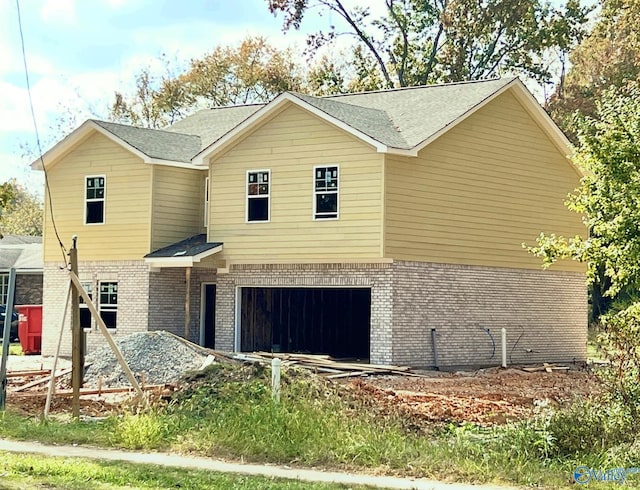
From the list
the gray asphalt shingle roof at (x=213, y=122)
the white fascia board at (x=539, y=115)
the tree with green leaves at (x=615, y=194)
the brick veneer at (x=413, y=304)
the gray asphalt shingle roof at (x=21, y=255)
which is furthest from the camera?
the gray asphalt shingle roof at (x=21, y=255)

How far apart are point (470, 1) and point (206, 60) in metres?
17.4

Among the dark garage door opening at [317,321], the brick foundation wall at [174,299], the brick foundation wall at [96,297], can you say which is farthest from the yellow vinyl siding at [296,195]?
the dark garage door opening at [317,321]

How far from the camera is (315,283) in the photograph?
91.0 ft

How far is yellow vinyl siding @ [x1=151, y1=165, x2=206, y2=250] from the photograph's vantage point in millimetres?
30594

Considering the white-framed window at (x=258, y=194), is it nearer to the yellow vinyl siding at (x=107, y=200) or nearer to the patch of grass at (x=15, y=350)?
the yellow vinyl siding at (x=107, y=200)

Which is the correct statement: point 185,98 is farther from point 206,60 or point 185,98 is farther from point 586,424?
point 586,424

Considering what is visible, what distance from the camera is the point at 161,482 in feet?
38.0

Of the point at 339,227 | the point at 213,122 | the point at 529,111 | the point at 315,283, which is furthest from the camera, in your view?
the point at 213,122

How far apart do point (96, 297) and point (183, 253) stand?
3.98m

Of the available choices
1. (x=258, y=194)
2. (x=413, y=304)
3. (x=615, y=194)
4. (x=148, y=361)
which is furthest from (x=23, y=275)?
(x=615, y=194)

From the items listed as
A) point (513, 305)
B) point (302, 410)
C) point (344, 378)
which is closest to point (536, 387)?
point (344, 378)

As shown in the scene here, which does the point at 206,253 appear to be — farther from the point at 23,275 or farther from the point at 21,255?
the point at 21,255

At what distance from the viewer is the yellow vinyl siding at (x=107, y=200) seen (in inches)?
1206

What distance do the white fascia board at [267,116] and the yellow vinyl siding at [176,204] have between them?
5.16ft
